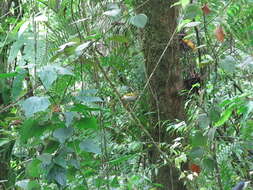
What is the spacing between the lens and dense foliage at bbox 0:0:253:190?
1696 millimetres

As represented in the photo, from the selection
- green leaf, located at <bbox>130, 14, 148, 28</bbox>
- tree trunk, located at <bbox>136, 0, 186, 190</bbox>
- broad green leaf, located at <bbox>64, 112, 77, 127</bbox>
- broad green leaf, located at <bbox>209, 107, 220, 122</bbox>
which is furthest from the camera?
tree trunk, located at <bbox>136, 0, 186, 190</bbox>

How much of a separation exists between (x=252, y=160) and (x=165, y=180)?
2.11 feet

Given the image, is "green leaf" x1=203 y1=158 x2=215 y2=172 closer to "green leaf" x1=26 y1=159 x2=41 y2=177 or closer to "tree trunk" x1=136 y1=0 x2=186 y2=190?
"green leaf" x1=26 y1=159 x2=41 y2=177

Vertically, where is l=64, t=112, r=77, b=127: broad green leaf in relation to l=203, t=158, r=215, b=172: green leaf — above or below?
above

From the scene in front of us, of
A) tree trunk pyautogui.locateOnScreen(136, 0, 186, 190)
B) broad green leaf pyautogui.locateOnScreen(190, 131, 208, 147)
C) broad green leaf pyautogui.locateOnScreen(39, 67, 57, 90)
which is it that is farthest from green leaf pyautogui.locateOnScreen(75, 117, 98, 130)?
tree trunk pyautogui.locateOnScreen(136, 0, 186, 190)

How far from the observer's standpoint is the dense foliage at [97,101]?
170 centimetres

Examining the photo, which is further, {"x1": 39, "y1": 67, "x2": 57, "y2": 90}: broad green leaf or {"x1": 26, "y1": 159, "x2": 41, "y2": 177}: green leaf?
{"x1": 26, "y1": 159, "x2": 41, "y2": 177}: green leaf

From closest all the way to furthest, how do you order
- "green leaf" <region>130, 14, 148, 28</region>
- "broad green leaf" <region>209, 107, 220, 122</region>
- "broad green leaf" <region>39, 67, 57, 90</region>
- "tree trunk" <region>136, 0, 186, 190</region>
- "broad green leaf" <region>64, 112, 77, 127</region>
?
1. "broad green leaf" <region>39, 67, 57, 90</region>
2. "broad green leaf" <region>64, 112, 77, 127</region>
3. "broad green leaf" <region>209, 107, 220, 122</region>
4. "green leaf" <region>130, 14, 148, 28</region>
5. "tree trunk" <region>136, 0, 186, 190</region>

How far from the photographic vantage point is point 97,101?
188 centimetres

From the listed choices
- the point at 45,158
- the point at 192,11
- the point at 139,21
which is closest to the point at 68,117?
the point at 45,158

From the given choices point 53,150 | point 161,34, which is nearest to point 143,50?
point 161,34

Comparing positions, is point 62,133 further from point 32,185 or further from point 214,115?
point 214,115

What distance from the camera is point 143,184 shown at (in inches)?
99.2

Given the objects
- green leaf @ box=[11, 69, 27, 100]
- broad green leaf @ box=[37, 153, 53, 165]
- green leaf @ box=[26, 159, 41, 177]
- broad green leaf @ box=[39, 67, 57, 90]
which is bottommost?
green leaf @ box=[26, 159, 41, 177]
